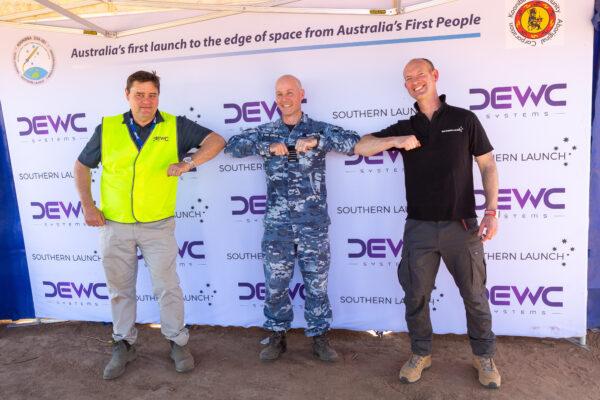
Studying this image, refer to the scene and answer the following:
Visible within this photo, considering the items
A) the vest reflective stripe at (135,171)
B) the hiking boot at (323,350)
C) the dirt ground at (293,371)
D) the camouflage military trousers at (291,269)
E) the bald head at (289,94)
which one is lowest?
A: the dirt ground at (293,371)

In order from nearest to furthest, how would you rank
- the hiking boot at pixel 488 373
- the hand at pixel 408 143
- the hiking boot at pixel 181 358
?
1. the hand at pixel 408 143
2. the hiking boot at pixel 488 373
3. the hiking boot at pixel 181 358

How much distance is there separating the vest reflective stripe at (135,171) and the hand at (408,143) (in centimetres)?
143

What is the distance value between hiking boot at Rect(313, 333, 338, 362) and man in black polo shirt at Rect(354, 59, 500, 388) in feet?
2.29

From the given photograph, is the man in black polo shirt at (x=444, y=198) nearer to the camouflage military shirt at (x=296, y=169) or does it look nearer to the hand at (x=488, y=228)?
the hand at (x=488, y=228)

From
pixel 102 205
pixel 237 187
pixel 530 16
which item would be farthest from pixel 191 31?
pixel 530 16

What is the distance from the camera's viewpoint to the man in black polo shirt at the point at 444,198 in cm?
256

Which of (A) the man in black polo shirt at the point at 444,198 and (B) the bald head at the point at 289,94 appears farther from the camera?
(B) the bald head at the point at 289,94

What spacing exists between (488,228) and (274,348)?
63.7 inches

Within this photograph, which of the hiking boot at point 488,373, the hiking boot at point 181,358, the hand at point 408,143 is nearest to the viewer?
the hand at point 408,143

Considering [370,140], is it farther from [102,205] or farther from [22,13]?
[22,13]

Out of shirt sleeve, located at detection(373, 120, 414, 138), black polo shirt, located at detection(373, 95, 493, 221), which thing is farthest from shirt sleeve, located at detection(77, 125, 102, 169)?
black polo shirt, located at detection(373, 95, 493, 221)

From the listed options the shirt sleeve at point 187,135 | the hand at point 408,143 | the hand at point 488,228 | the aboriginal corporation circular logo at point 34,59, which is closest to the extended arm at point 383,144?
the hand at point 408,143

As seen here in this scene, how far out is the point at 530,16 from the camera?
2.95 m

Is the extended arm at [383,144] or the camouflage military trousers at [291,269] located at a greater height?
the extended arm at [383,144]
